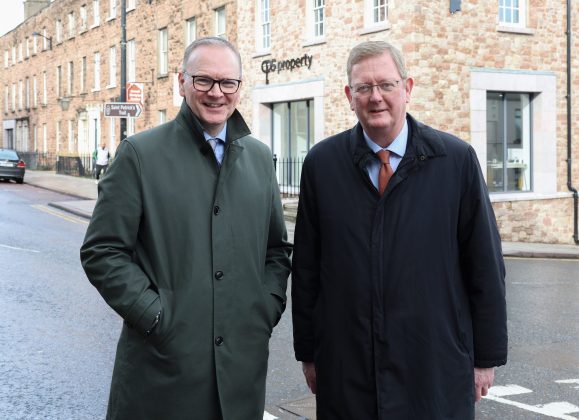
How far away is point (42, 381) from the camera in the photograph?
571 cm

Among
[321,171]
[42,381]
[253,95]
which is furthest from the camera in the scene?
[253,95]

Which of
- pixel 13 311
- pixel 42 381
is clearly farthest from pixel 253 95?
pixel 42 381

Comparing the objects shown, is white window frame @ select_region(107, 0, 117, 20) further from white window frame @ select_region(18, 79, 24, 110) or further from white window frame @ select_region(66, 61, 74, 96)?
white window frame @ select_region(18, 79, 24, 110)

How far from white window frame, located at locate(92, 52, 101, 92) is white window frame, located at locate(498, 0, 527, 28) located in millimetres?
23314

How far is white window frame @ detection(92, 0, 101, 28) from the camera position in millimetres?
36644

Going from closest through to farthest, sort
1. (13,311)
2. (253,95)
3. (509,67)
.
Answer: (13,311) < (509,67) < (253,95)

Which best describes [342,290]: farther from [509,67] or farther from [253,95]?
[253,95]

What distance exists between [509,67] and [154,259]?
1607 centimetres

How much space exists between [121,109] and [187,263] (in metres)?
16.5

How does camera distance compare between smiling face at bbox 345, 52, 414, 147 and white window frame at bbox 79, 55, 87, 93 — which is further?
white window frame at bbox 79, 55, 87, 93

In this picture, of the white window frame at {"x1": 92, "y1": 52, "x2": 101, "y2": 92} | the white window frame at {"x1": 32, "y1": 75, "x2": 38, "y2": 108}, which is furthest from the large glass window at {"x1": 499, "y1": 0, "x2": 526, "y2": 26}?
the white window frame at {"x1": 32, "y1": 75, "x2": 38, "y2": 108}

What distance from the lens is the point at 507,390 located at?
5.54 m

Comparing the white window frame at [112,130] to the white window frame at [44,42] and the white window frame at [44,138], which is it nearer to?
the white window frame at [44,138]

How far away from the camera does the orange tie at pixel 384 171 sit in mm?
2967
